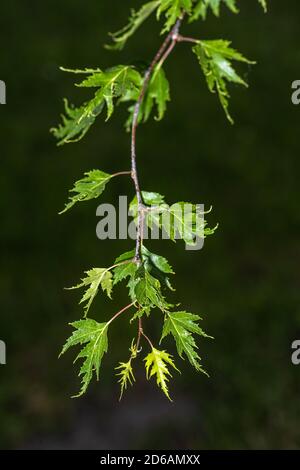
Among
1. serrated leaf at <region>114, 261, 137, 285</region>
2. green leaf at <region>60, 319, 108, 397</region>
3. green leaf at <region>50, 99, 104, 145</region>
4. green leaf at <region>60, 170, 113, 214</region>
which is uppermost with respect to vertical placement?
green leaf at <region>50, 99, 104, 145</region>

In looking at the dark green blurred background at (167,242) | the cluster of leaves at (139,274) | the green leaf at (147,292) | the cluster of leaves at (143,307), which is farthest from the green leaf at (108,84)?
the dark green blurred background at (167,242)

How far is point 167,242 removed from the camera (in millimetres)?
4219

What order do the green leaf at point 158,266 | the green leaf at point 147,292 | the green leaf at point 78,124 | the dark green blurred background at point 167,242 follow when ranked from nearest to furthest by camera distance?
the green leaf at point 147,292
the green leaf at point 158,266
the green leaf at point 78,124
the dark green blurred background at point 167,242

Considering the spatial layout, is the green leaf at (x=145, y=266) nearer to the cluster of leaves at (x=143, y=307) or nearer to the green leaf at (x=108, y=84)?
the cluster of leaves at (x=143, y=307)

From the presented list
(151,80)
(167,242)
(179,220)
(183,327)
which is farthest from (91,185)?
(167,242)

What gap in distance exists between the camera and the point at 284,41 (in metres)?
5.69

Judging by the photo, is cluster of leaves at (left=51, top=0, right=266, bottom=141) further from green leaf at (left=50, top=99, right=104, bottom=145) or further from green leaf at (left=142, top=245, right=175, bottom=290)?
green leaf at (left=142, top=245, right=175, bottom=290)

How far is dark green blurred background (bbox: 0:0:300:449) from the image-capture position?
326 centimetres

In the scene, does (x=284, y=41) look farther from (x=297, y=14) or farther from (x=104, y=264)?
(x=104, y=264)

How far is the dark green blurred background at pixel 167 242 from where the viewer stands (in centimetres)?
326

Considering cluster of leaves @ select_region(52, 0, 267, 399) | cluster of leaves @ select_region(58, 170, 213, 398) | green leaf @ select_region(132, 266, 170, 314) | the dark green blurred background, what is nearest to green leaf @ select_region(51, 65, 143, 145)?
cluster of leaves @ select_region(52, 0, 267, 399)
